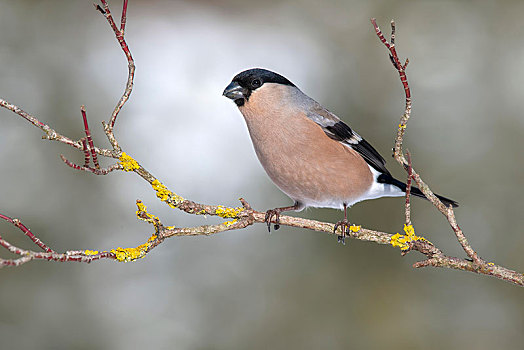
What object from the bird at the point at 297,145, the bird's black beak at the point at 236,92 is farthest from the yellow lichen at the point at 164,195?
the bird's black beak at the point at 236,92

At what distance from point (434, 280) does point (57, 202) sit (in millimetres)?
3290

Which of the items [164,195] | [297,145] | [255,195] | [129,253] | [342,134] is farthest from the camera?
[255,195]

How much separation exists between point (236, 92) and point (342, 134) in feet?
2.12

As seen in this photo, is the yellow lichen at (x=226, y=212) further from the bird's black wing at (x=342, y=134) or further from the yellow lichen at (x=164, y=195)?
the bird's black wing at (x=342, y=134)

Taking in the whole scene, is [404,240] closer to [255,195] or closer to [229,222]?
[229,222]

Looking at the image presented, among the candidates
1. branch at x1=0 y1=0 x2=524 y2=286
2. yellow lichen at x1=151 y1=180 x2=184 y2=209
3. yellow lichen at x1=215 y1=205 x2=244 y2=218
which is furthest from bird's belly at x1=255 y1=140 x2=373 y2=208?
yellow lichen at x1=151 y1=180 x2=184 y2=209

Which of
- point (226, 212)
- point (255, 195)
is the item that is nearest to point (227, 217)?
point (226, 212)

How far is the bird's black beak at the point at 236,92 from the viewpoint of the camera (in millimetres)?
2725

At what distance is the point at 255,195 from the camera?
4.84 metres

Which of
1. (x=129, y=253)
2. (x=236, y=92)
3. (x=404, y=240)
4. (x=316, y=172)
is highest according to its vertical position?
(x=236, y=92)

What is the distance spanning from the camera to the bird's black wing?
289 centimetres

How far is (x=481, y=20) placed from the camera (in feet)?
19.0

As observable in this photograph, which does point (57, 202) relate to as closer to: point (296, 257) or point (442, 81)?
point (296, 257)

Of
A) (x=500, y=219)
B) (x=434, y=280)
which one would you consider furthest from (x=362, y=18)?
(x=434, y=280)
